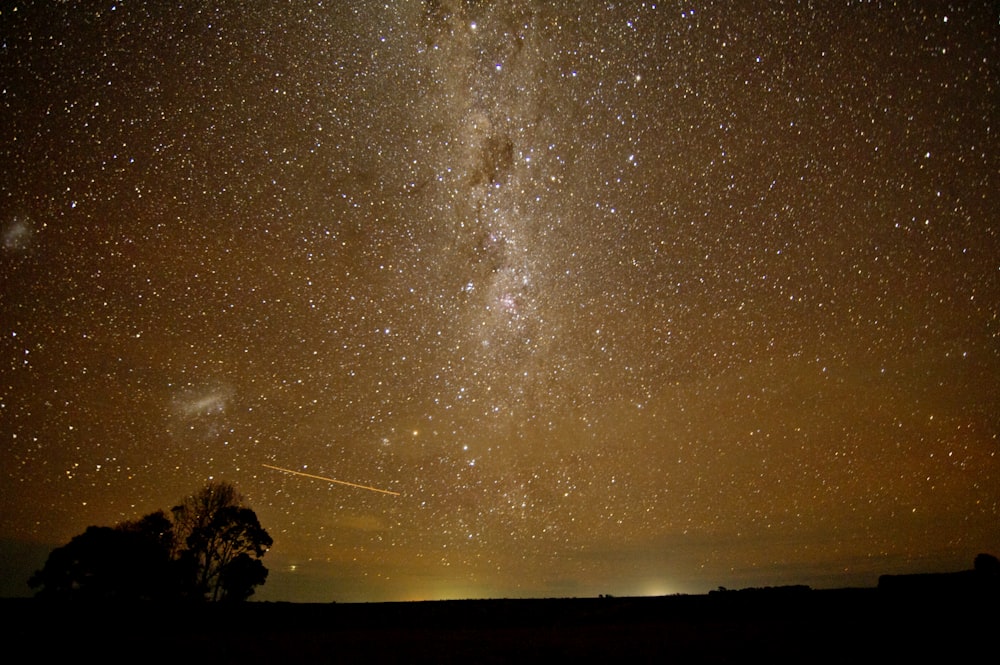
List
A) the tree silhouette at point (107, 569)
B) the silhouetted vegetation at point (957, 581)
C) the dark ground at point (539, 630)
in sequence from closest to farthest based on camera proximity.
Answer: the dark ground at point (539, 630) → the silhouetted vegetation at point (957, 581) → the tree silhouette at point (107, 569)

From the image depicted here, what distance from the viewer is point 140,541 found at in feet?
63.9

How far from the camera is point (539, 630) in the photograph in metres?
10.6

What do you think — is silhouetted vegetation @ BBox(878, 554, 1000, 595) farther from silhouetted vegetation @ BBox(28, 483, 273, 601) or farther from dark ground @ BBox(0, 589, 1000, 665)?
silhouetted vegetation @ BBox(28, 483, 273, 601)

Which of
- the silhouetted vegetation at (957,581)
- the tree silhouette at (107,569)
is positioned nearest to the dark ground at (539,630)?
the silhouetted vegetation at (957,581)

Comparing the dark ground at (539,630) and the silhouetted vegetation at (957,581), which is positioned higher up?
the silhouetted vegetation at (957,581)

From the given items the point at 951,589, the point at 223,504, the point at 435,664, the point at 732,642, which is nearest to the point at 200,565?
the point at 223,504

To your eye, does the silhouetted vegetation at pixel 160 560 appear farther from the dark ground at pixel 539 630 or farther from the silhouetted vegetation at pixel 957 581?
the silhouetted vegetation at pixel 957 581

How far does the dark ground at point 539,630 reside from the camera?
25.1ft

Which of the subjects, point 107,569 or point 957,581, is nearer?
point 957,581

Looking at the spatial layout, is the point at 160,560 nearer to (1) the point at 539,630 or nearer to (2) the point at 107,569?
(2) the point at 107,569

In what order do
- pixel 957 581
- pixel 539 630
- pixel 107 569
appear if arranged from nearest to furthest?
pixel 957 581 → pixel 539 630 → pixel 107 569

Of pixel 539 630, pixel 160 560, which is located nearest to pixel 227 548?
pixel 160 560

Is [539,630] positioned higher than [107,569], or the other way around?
[107,569]

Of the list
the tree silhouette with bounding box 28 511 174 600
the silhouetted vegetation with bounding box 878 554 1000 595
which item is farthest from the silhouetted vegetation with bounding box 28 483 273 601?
the silhouetted vegetation with bounding box 878 554 1000 595
